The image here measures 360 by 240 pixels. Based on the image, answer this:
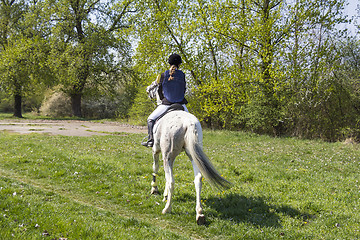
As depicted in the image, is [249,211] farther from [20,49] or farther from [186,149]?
[20,49]

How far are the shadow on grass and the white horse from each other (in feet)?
2.47

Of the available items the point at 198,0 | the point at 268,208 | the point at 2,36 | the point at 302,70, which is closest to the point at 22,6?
the point at 2,36

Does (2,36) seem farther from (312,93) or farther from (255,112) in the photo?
(312,93)

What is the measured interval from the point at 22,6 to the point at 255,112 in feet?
114

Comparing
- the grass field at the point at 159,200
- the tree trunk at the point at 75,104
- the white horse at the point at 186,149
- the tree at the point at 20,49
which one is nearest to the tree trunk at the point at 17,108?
the tree at the point at 20,49

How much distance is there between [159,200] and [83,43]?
32.8m

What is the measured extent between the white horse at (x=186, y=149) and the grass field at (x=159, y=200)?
68 centimetres

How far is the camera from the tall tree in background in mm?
33906

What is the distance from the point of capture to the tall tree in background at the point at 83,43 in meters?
33.9

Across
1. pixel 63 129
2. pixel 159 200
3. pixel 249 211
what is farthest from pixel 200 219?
pixel 63 129

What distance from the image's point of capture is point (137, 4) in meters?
27.6

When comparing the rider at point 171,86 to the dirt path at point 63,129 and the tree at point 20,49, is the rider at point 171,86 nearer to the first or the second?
the dirt path at point 63,129

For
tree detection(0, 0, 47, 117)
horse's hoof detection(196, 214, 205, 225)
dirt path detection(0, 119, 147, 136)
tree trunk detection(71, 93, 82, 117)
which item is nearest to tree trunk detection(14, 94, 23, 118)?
tree detection(0, 0, 47, 117)

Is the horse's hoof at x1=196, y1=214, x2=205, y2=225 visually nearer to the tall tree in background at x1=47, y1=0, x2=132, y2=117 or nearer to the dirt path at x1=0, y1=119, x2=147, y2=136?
the dirt path at x1=0, y1=119, x2=147, y2=136
